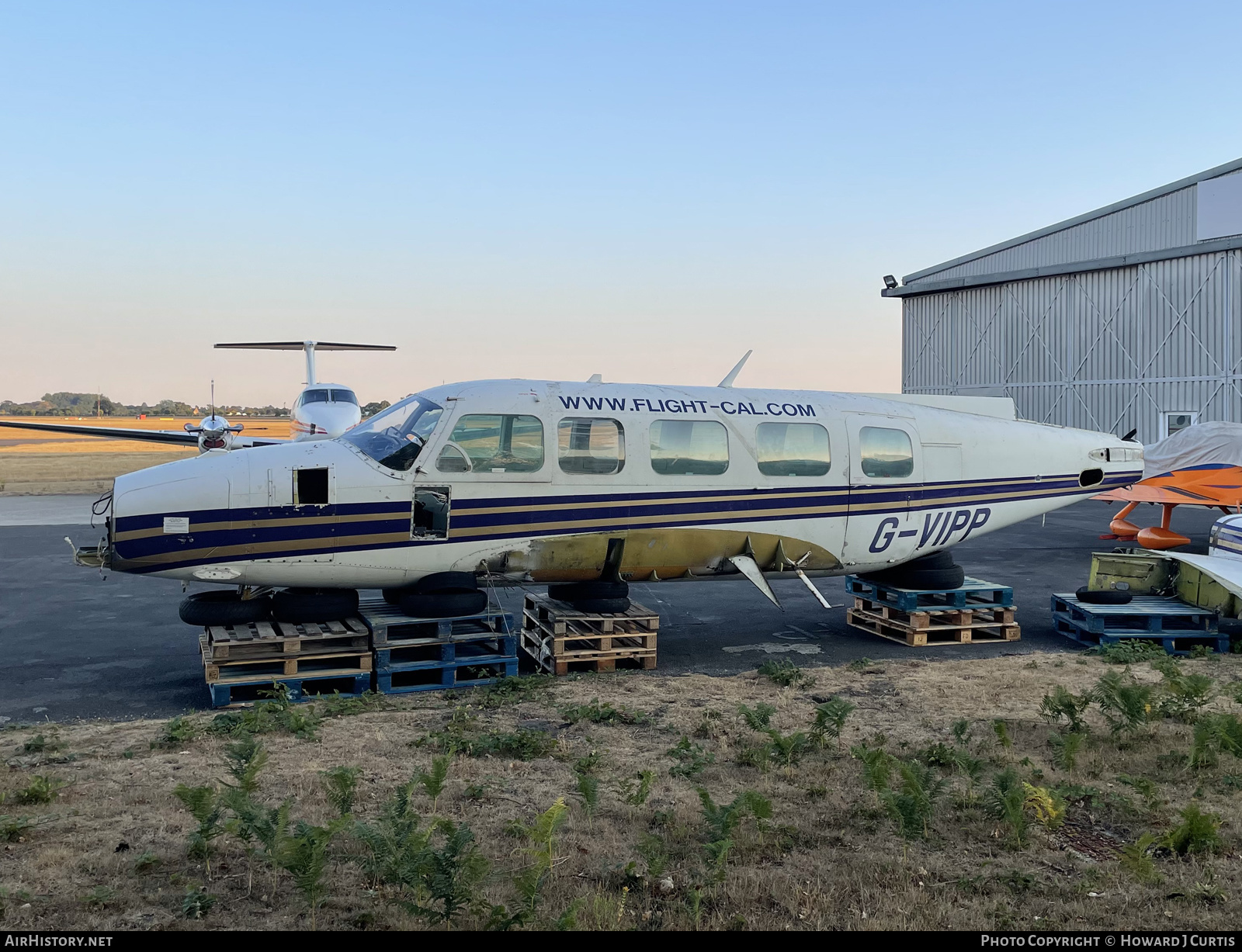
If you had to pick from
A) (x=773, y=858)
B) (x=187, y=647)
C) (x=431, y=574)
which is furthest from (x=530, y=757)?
(x=187, y=647)

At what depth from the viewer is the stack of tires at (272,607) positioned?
8859 mm

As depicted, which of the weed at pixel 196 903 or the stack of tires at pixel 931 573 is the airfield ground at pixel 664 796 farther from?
the stack of tires at pixel 931 573

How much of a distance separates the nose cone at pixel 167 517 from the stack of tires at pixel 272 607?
Answer: 0.67m

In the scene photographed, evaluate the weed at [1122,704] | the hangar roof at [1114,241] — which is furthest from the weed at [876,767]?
the hangar roof at [1114,241]

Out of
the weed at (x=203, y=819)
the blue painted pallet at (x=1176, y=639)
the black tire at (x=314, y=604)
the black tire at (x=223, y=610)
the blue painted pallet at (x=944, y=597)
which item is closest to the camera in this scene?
the weed at (x=203, y=819)

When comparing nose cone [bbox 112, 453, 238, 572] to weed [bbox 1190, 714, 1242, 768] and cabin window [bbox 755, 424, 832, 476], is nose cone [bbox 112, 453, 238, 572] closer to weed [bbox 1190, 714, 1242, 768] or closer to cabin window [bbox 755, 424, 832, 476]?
cabin window [bbox 755, 424, 832, 476]

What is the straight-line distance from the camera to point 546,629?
32.4 ft

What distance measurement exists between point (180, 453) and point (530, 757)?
202 ft

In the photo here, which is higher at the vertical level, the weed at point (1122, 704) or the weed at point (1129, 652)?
the weed at point (1122, 704)

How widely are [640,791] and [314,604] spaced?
462 cm

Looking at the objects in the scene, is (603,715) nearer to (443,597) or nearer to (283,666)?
(443,597)

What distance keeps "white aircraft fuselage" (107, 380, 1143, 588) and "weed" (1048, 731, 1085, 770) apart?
3980 millimetres

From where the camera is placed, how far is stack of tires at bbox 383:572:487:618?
9109mm

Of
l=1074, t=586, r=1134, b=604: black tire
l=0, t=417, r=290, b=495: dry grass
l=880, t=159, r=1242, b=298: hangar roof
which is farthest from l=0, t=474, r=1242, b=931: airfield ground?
l=880, t=159, r=1242, b=298: hangar roof
